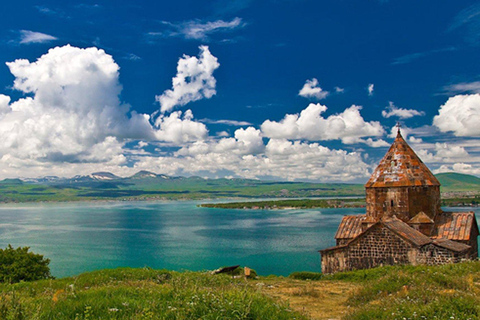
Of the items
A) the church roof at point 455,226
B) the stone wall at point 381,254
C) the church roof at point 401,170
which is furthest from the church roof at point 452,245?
the church roof at point 401,170

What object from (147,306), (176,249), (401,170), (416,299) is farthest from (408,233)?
(176,249)

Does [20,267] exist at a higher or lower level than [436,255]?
lower

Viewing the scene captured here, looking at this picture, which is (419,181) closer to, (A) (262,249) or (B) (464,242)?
Answer: (B) (464,242)

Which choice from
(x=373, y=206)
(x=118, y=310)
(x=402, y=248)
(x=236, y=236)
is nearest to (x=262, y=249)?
(x=236, y=236)

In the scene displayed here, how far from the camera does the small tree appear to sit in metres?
17.7

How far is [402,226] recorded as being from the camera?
20016mm

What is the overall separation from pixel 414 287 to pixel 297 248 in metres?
44.9

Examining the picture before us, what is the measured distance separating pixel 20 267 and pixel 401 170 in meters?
22.7

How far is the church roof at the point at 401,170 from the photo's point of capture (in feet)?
73.6

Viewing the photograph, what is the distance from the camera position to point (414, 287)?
9.46 metres

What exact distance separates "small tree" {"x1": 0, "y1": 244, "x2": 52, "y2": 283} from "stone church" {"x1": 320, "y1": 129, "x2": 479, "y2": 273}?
1606cm

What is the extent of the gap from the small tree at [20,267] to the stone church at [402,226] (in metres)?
16.1

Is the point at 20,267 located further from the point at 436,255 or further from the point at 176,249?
the point at 176,249

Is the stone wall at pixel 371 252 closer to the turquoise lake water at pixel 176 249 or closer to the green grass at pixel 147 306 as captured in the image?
the green grass at pixel 147 306
